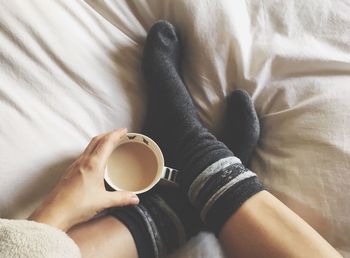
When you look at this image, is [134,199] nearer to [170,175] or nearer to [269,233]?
[170,175]

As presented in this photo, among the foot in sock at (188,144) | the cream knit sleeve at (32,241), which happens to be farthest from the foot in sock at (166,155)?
the cream knit sleeve at (32,241)

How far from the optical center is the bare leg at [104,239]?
630 millimetres

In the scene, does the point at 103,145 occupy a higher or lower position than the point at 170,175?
higher

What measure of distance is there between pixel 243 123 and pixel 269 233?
19 cm

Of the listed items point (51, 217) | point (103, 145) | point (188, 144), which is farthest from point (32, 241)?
point (188, 144)

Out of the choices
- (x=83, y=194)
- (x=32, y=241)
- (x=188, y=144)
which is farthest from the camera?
(x=188, y=144)

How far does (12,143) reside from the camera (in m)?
0.64

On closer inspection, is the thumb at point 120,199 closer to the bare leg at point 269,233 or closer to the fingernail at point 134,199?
the fingernail at point 134,199

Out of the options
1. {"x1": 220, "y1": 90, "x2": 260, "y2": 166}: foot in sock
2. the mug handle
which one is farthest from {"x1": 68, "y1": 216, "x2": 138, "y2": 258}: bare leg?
{"x1": 220, "y1": 90, "x2": 260, "y2": 166}: foot in sock

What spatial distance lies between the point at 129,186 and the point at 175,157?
103mm

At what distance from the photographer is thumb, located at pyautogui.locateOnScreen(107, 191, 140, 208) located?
639mm

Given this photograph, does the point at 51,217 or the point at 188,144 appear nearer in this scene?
the point at 51,217

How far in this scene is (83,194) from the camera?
2.07 feet

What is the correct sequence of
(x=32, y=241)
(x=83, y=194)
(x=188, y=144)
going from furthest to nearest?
(x=188, y=144) < (x=83, y=194) < (x=32, y=241)
